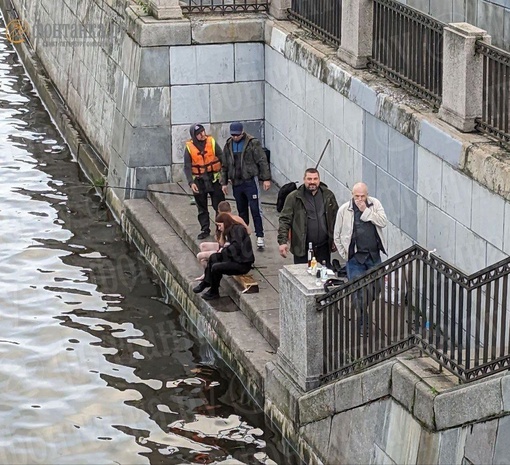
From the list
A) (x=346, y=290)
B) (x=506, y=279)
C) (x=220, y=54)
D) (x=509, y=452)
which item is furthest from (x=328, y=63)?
(x=509, y=452)

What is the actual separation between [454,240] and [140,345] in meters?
4.15

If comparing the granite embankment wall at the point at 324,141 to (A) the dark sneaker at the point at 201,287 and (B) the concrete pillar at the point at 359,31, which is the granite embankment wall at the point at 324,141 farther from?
(A) the dark sneaker at the point at 201,287

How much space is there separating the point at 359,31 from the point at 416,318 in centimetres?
549

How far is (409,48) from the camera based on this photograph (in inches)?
587

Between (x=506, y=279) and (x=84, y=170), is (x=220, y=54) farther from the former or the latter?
(x=506, y=279)

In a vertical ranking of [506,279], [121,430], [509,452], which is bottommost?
[121,430]

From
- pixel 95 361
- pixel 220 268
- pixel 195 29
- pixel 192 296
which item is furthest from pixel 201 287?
pixel 195 29

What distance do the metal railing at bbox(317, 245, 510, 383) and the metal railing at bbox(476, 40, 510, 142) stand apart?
1662mm

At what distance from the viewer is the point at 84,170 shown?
22547mm

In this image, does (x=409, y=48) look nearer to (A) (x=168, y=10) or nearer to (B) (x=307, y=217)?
(B) (x=307, y=217)

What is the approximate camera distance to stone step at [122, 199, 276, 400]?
1420cm

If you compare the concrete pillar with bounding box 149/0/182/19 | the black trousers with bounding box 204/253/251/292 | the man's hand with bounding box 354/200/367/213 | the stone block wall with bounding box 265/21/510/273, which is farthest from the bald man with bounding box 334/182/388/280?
the concrete pillar with bounding box 149/0/182/19

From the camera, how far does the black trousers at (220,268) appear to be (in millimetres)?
15406

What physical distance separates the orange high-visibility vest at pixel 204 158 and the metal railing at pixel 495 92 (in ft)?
15.2
